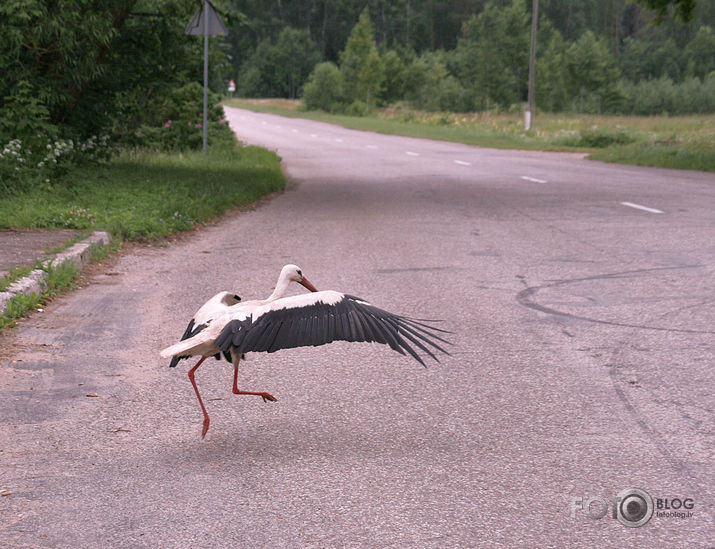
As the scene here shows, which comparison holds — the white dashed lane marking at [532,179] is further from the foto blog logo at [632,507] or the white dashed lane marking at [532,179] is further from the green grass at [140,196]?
the foto blog logo at [632,507]

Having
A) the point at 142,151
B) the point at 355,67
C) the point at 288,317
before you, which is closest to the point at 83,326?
the point at 288,317

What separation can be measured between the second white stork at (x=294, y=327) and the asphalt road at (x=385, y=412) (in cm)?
52

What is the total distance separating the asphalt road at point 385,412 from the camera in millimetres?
3566

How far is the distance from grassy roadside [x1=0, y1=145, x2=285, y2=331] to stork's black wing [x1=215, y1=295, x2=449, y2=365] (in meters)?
3.00

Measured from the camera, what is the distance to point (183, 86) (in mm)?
23766

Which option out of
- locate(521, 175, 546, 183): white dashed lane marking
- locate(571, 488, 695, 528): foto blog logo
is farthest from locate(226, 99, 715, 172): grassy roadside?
locate(571, 488, 695, 528): foto blog logo

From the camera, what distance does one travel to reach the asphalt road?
11.7 ft

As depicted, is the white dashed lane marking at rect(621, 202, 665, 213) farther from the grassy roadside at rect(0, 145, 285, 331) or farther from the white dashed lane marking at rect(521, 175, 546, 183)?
the grassy roadside at rect(0, 145, 285, 331)

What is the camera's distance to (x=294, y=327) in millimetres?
4211

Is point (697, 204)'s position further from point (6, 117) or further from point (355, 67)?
point (355, 67)

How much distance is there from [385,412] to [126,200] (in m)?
8.48

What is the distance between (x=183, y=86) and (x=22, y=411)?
1989 centimetres

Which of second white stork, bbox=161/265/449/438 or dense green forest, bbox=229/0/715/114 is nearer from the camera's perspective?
second white stork, bbox=161/265/449/438

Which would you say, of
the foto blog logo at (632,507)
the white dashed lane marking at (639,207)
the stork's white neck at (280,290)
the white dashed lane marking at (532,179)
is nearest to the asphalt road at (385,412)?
the foto blog logo at (632,507)
